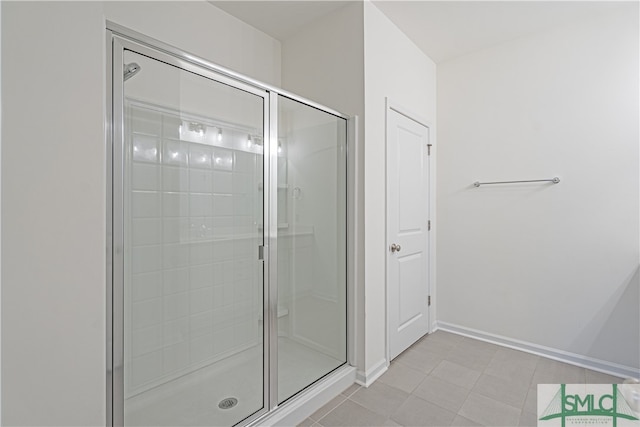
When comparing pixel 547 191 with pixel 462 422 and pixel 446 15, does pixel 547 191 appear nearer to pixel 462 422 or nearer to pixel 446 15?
pixel 446 15

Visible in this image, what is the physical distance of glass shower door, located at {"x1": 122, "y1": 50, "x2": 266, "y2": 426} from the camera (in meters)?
1.35

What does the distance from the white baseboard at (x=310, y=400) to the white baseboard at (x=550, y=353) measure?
1.37m

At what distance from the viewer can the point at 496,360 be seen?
2463mm

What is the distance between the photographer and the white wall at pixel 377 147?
220 centimetres

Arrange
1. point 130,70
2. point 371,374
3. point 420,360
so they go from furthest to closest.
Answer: point 420,360
point 371,374
point 130,70

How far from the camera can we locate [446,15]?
2348 mm

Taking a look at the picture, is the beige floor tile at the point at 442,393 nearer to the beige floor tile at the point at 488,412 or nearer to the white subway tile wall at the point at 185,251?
the beige floor tile at the point at 488,412

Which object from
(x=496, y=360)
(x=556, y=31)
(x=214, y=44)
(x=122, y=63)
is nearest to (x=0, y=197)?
(x=122, y=63)

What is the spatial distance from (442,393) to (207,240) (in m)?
1.76

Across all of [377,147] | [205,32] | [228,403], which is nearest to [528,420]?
[228,403]

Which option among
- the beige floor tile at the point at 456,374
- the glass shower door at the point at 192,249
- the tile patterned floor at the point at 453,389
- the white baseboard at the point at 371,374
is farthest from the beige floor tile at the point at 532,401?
the glass shower door at the point at 192,249

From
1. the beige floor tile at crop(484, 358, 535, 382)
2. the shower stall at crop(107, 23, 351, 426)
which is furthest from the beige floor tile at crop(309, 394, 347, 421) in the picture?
the beige floor tile at crop(484, 358, 535, 382)

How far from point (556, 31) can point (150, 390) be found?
3648 mm

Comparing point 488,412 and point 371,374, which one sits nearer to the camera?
point 488,412
